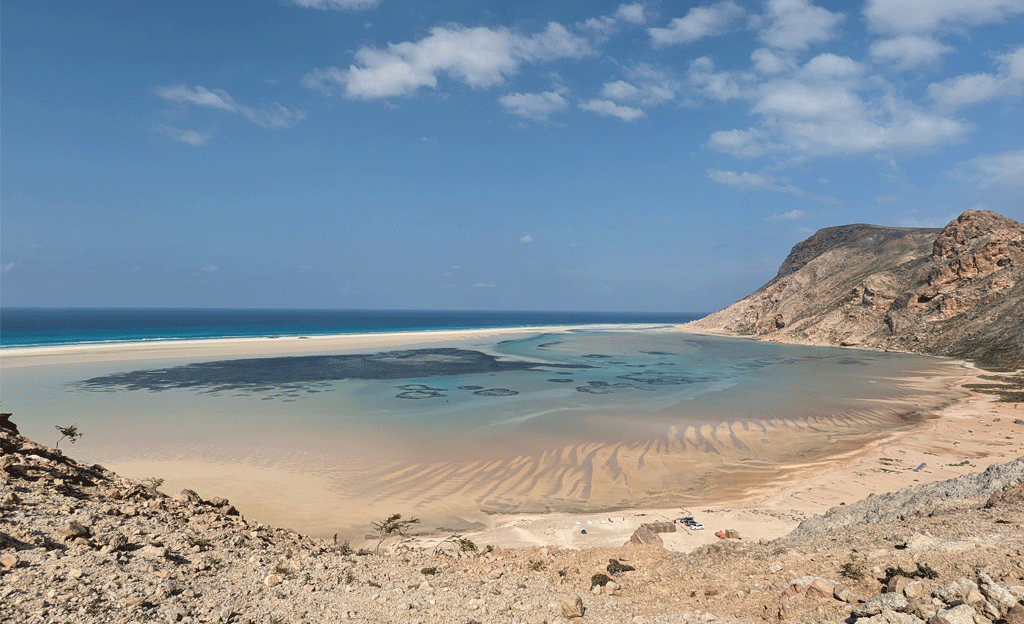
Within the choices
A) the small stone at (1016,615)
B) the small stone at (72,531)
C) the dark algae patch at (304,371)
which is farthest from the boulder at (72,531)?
the dark algae patch at (304,371)

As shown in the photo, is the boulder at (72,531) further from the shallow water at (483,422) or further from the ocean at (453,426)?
the shallow water at (483,422)

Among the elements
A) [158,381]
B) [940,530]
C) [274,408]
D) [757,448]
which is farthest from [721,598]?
[158,381]

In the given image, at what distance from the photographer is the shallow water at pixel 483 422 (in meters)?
13.6

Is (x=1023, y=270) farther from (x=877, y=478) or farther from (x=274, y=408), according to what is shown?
(x=274, y=408)

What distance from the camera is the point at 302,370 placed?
36812mm

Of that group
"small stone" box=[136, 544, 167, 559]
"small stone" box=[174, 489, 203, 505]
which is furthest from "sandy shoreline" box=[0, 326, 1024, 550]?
"small stone" box=[136, 544, 167, 559]

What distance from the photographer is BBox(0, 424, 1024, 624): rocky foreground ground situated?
4.55 meters

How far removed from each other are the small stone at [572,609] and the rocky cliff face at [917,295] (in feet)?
160

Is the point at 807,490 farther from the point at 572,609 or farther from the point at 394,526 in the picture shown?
the point at 394,526

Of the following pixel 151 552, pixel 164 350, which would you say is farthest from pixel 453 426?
pixel 164 350

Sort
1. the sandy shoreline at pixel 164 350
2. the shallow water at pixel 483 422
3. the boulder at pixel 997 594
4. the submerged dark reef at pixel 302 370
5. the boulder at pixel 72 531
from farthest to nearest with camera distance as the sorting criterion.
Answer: the sandy shoreline at pixel 164 350, the submerged dark reef at pixel 302 370, the shallow water at pixel 483 422, the boulder at pixel 72 531, the boulder at pixel 997 594

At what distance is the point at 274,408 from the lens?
2262 cm

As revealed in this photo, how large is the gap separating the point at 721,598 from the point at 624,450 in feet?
36.7

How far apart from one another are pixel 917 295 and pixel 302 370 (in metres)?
67.6
